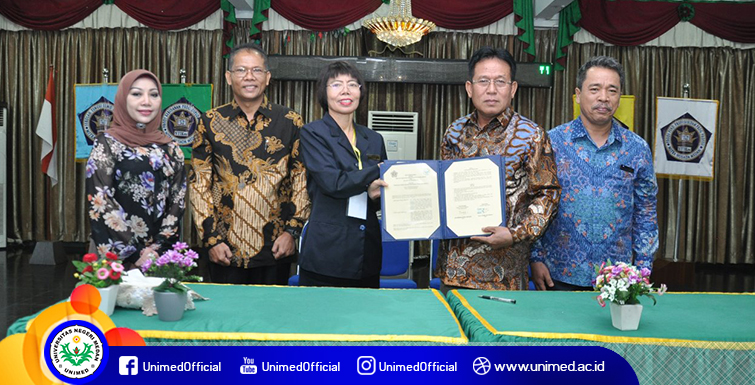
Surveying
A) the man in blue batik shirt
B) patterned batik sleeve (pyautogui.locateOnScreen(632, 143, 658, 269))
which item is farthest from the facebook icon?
patterned batik sleeve (pyautogui.locateOnScreen(632, 143, 658, 269))

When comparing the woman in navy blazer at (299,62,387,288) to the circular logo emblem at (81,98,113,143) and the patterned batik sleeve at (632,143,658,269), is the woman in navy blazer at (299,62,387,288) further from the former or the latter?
the circular logo emblem at (81,98,113,143)

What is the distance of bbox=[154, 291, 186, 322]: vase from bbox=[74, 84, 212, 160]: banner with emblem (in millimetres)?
5728

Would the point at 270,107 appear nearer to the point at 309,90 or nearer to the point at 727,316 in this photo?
the point at 727,316

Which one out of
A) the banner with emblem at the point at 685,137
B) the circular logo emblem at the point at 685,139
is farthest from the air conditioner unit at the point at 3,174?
the circular logo emblem at the point at 685,139

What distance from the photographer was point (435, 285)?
358cm

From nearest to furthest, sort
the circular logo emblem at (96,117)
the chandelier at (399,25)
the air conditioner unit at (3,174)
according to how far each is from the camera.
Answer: the chandelier at (399,25)
the circular logo emblem at (96,117)
the air conditioner unit at (3,174)

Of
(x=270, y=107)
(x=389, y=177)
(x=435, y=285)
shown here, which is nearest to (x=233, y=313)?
(x=389, y=177)

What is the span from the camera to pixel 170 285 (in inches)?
60.4

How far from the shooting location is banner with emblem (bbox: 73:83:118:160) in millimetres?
6941

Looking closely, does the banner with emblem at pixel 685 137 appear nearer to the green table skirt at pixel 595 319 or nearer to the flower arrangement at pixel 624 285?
the green table skirt at pixel 595 319

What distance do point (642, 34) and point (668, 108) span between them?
1032 millimetres

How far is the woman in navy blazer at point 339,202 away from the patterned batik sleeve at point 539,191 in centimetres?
57

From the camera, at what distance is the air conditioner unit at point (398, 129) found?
293 inches

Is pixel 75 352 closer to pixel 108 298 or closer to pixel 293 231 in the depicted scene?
pixel 108 298
